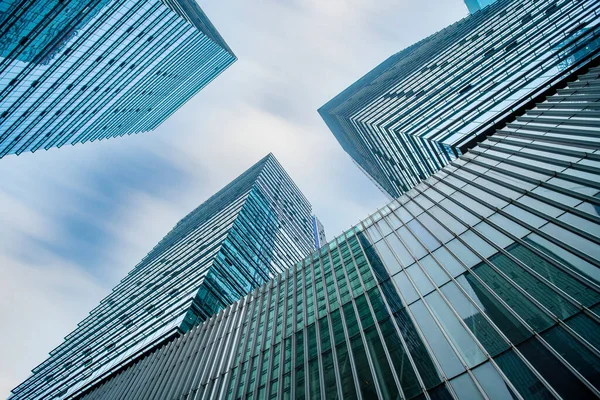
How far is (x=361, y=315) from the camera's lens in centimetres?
1641

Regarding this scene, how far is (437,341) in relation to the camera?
38.0 ft

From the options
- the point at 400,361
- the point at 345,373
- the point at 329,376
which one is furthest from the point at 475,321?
the point at 329,376

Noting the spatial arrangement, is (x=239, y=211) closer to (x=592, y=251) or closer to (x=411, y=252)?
(x=411, y=252)

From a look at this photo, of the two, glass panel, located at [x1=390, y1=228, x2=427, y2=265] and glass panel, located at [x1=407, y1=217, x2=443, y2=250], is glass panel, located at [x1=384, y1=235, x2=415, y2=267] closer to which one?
glass panel, located at [x1=390, y1=228, x2=427, y2=265]

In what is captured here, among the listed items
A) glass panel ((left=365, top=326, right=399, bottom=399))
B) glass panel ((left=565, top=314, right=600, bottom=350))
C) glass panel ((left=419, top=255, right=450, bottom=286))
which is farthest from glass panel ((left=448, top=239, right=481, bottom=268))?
glass panel ((left=365, top=326, right=399, bottom=399))

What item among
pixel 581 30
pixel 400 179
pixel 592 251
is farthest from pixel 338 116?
pixel 592 251

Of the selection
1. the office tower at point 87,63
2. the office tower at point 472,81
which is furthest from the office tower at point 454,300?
the office tower at point 87,63

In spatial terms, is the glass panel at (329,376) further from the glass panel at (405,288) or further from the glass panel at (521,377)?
the glass panel at (521,377)

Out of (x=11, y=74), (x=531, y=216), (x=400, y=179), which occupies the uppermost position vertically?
(x=11, y=74)

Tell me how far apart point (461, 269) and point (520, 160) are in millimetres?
9745

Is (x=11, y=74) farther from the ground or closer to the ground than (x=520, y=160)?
farther from the ground

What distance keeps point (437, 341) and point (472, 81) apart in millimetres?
40399

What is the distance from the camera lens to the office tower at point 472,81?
30.7 meters

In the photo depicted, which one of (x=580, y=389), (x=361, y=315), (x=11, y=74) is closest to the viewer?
(x=580, y=389)
